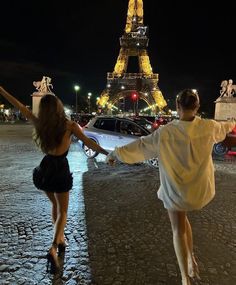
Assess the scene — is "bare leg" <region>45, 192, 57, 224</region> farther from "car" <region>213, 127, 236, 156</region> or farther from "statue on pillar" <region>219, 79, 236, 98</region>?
"statue on pillar" <region>219, 79, 236, 98</region>

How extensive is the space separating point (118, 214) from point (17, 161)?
21.0 ft

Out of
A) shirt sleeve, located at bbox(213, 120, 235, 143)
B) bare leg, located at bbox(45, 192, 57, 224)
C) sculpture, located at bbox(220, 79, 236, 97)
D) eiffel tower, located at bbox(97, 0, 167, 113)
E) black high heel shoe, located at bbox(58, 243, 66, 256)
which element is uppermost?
eiffel tower, located at bbox(97, 0, 167, 113)

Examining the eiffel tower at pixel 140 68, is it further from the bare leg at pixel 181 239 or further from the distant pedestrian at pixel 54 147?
the bare leg at pixel 181 239

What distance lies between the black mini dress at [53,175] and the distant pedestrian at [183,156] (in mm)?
958

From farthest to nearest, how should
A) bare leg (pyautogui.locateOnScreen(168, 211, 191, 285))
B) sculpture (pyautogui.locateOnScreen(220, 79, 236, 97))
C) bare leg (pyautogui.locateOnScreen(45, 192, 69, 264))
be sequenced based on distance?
sculpture (pyautogui.locateOnScreen(220, 79, 236, 97)), bare leg (pyautogui.locateOnScreen(45, 192, 69, 264)), bare leg (pyautogui.locateOnScreen(168, 211, 191, 285))

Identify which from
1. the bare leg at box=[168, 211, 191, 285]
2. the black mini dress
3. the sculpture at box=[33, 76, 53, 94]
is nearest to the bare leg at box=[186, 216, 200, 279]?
the bare leg at box=[168, 211, 191, 285]

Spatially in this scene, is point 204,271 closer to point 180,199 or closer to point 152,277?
point 152,277

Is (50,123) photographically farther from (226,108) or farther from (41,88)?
(41,88)

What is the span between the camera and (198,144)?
9.58 ft

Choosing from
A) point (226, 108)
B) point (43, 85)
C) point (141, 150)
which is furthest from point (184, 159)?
point (43, 85)

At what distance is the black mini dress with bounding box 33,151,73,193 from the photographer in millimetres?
3633

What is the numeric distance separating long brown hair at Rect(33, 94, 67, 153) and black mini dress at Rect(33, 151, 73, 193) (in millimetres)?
146

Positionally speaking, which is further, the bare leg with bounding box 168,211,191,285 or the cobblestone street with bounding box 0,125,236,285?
the cobblestone street with bounding box 0,125,236,285

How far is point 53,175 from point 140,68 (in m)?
76.4
